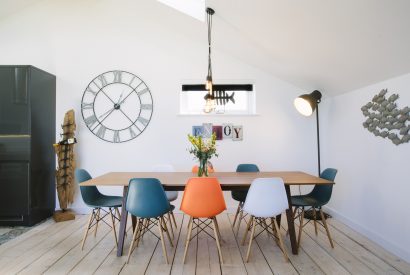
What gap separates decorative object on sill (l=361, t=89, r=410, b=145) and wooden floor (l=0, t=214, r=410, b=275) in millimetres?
1197

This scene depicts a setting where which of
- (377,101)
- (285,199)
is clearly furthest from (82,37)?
(377,101)

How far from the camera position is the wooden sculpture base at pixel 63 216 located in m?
3.71

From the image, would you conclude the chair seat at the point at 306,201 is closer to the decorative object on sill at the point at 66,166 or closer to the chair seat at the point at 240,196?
the chair seat at the point at 240,196

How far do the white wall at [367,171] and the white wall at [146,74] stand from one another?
0.54 metres

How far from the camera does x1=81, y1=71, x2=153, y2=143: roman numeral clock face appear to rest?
13.7ft

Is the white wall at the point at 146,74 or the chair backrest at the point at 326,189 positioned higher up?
the white wall at the point at 146,74

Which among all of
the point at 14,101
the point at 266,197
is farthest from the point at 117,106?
the point at 266,197

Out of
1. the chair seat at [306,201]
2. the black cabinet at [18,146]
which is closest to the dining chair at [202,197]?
the chair seat at [306,201]

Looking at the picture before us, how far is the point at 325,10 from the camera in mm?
2215

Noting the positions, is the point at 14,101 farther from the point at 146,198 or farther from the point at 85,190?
the point at 146,198

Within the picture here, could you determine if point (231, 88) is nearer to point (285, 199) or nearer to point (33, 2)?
point (285, 199)

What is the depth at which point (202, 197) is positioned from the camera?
2389 millimetres

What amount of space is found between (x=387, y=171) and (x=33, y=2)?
18.3 ft

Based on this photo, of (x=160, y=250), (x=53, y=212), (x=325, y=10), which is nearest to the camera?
(x=325, y=10)
